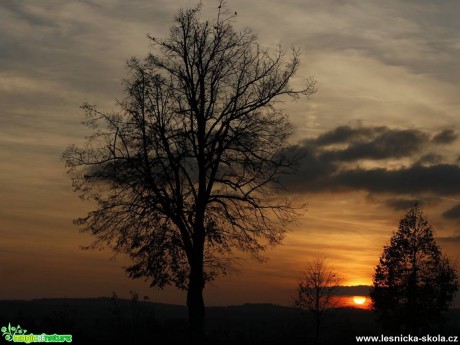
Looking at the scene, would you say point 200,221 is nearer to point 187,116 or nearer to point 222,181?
point 222,181

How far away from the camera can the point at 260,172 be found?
31.0m

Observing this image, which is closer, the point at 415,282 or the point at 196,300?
the point at 196,300

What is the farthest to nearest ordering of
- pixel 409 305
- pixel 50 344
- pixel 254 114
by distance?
pixel 409 305 → pixel 254 114 → pixel 50 344

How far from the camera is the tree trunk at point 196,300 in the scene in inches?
1201

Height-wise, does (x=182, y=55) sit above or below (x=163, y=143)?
above

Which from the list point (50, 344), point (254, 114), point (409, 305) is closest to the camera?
point (50, 344)

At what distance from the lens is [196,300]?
3080 centimetres

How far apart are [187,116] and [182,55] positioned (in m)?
2.81

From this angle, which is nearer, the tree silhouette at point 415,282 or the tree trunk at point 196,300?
the tree trunk at point 196,300

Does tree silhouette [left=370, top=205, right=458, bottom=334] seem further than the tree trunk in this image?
Yes

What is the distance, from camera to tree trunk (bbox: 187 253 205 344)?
30516 mm

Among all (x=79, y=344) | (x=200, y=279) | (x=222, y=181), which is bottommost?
(x=79, y=344)

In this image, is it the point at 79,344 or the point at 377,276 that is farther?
the point at 377,276

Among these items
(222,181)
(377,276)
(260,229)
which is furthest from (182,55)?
(377,276)
